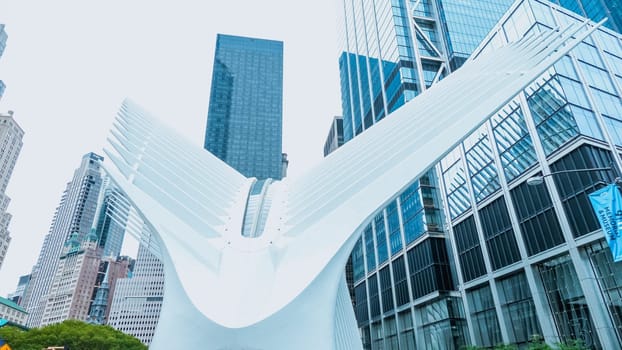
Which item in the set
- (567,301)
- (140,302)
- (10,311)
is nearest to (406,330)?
(567,301)

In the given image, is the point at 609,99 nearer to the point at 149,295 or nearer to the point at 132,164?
the point at 132,164

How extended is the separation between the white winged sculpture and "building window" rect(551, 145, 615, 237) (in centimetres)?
764

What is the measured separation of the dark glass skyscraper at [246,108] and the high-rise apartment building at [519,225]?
118556 millimetres

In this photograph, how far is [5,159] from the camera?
107188mm

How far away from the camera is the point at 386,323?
55156 mm

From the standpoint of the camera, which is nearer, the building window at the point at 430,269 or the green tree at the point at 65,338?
the green tree at the point at 65,338

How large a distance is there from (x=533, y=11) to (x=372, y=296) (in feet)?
136

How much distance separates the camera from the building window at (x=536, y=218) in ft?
92.7

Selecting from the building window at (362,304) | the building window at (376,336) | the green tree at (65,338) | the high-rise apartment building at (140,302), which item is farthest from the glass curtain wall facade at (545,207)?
the high-rise apartment building at (140,302)

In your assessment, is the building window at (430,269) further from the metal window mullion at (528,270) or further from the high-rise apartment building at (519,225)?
the metal window mullion at (528,270)

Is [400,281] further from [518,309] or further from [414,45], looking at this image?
[414,45]

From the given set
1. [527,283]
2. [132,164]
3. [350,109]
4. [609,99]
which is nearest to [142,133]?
[132,164]

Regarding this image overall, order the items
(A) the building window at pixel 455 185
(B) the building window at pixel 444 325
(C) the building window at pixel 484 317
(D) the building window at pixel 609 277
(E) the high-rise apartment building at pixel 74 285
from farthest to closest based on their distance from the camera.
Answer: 1. (E) the high-rise apartment building at pixel 74 285
2. (A) the building window at pixel 455 185
3. (B) the building window at pixel 444 325
4. (C) the building window at pixel 484 317
5. (D) the building window at pixel 609 277

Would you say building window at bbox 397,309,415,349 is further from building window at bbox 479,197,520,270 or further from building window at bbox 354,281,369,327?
building window at bbox 479,197,520,270
